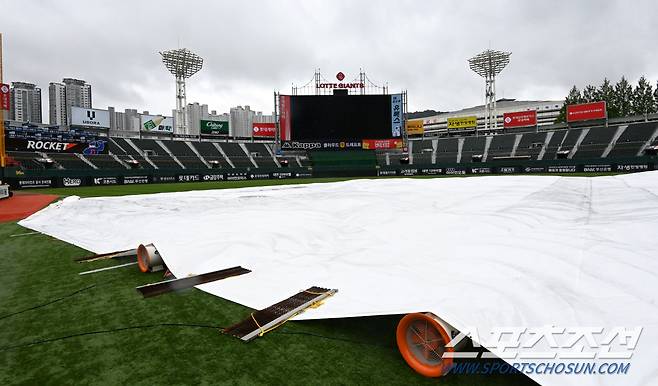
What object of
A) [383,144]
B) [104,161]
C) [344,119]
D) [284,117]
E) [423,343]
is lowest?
[423,343]

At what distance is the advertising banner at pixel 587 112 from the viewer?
4672 cm

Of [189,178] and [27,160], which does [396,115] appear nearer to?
[189,178]

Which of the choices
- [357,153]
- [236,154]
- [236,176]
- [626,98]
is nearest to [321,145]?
[236,176]

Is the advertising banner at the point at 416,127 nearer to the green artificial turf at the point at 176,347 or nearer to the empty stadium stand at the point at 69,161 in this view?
the empty stadium stand at the point at 69,161

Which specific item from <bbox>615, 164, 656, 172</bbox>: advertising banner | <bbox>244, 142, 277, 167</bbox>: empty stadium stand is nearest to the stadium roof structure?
<bbox>244, 142, 277, 167</bbox>: empty stadium stand

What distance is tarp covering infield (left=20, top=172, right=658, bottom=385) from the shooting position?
2559mm

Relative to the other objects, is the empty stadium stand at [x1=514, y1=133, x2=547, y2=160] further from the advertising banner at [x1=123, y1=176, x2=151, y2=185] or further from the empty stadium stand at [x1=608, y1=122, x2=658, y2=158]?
the advertising banner at [x1=123, y1=176, x2=151, y2=185]

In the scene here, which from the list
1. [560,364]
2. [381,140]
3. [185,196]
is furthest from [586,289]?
[381,140]

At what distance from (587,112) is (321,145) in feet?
131

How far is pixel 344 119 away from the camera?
3606cm

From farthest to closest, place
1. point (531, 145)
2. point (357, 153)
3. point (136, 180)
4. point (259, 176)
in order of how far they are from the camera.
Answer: point (357, 153), point (531, 145), point (259, 176), point (136, 180)

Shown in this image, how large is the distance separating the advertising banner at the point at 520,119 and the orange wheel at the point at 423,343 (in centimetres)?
5851

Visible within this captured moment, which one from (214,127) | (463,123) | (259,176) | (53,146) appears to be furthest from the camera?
(463,123)

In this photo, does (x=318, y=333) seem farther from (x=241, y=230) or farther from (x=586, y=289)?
(x=241, y=230)
